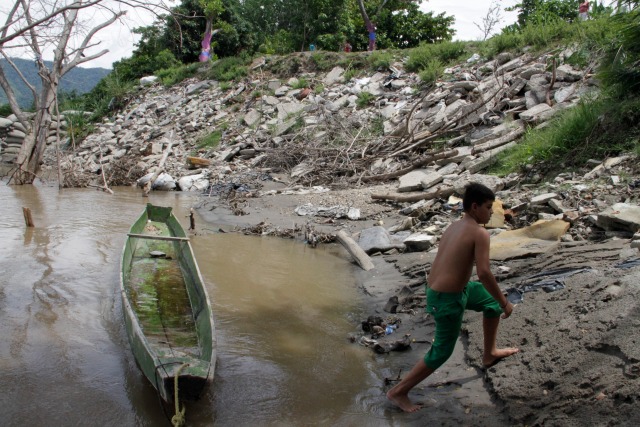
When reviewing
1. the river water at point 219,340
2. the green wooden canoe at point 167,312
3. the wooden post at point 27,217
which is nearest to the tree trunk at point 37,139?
the wooden post at point 27,217

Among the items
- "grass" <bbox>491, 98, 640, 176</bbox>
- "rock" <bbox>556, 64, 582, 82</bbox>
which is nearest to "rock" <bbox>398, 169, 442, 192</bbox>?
"grass" <bbox>491, 98, 640, 176</bbox>

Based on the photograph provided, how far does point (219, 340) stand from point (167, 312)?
0.57 m

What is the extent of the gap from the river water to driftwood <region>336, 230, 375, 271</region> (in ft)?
0.64

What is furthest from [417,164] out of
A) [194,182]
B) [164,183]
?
[164,183]

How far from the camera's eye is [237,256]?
7.53m

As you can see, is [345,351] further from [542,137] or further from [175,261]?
[542,137]

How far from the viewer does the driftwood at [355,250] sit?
6586 millimetres

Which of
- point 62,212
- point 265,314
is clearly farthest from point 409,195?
point 62,212

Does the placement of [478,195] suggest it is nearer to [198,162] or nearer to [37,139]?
[198,162]

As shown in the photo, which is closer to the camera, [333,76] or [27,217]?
[27,217]

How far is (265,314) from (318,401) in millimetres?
1778

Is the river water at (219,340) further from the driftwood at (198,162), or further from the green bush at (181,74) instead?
the green bush at (181,74)

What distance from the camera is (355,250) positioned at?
274 inches

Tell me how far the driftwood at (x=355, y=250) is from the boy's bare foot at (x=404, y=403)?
3.14 metres
